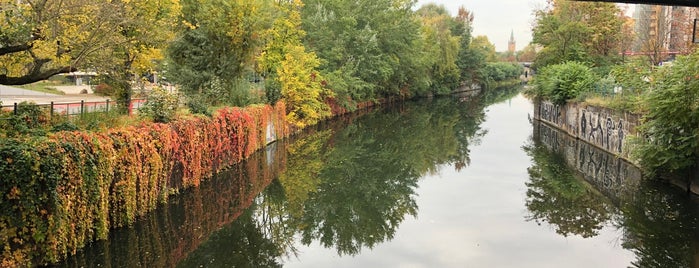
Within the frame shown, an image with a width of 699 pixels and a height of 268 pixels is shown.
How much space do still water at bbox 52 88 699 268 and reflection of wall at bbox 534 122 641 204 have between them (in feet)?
0.26

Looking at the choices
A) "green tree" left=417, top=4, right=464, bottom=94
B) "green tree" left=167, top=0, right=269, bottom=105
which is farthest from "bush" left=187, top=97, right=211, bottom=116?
"green tree" left=417, top=4, right=464, bottom=94

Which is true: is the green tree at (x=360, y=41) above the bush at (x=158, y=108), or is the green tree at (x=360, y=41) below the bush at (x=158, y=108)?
above

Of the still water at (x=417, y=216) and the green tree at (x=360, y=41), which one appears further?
the green tree at (x=360, y=41)

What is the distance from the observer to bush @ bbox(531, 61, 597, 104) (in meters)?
36.0

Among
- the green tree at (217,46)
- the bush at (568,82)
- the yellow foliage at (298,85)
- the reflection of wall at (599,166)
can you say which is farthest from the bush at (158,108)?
the bush at (568,82)

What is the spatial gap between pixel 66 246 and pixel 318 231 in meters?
6.15

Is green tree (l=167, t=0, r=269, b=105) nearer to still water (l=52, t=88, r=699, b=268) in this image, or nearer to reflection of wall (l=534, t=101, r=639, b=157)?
still water (l=52, t=88, r=699, b=268)

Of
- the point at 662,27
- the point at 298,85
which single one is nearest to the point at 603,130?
the point at 298,85

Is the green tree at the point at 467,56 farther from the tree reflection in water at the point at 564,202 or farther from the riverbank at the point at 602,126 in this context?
the tree reflection in water at the point at 564,202

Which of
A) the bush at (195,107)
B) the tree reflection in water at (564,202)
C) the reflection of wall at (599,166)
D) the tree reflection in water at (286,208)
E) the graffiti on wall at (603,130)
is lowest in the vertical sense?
the tree reflection in water at (286,208)

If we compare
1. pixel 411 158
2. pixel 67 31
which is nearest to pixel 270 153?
pixel 411 158

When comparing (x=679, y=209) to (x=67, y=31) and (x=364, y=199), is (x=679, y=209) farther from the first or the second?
(x=67, y=31)

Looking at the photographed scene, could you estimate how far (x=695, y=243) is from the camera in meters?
13.3

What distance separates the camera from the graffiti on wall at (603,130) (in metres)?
26.6
